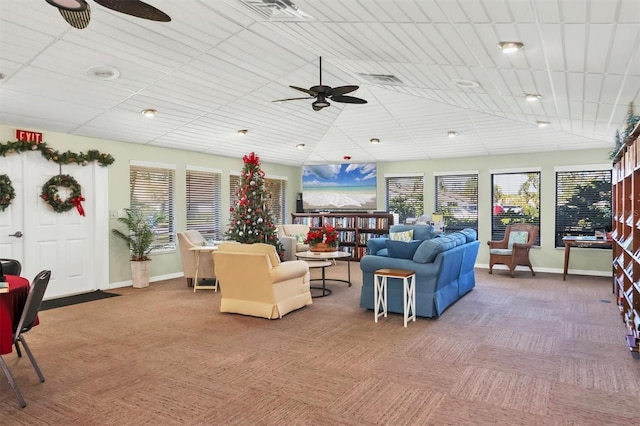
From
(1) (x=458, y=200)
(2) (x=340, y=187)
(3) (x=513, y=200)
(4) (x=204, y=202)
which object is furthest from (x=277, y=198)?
(3) (x=513, y=200)

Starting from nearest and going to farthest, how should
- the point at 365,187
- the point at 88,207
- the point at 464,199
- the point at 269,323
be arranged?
the point at 269,323
the point at 88,207
the point at 464,199
the point at 365,187

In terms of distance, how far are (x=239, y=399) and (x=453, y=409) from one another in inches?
57.4

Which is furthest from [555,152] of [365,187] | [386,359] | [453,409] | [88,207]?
[88,207]

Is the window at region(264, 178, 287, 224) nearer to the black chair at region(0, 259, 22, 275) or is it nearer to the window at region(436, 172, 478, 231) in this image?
the window at region(436, 172, 478, 231)

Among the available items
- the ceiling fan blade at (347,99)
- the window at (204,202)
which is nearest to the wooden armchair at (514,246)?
the ceiling fan blade at (347,99)

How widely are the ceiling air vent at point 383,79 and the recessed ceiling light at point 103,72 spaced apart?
2.98 meters

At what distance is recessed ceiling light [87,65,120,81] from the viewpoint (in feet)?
15.7

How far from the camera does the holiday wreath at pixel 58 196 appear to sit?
636 centimetres

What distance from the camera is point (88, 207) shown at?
23.0ft

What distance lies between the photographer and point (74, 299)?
6.40m

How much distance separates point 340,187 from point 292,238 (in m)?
2.36

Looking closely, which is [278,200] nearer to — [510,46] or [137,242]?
[137,242]

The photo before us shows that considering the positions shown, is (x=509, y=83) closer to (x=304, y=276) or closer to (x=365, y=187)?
(x=304, y=276)

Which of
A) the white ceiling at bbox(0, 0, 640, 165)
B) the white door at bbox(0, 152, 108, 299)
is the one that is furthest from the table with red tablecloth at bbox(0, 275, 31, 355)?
the white door at bbox(0, 152, 108, 299)
